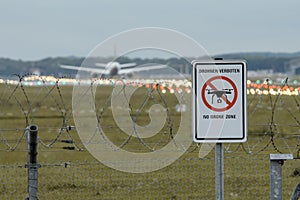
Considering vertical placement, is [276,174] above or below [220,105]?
below

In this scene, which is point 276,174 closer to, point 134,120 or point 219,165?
point 219,165

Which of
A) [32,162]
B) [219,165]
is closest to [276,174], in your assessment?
[219,165]

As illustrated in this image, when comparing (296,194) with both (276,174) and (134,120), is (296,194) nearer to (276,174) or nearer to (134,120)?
(276,174)

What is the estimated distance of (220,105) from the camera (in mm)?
8289

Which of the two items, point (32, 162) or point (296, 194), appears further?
point (32, 162)

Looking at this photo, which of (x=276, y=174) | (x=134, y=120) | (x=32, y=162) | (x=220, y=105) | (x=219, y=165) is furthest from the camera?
(x=134, y=120)

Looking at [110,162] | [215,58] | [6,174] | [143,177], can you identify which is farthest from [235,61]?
[6,174]

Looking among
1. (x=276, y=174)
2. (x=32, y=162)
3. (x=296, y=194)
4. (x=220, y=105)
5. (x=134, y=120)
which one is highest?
(x=134, y=120)

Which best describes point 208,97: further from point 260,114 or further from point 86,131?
point 260,114

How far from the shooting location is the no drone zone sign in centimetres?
827

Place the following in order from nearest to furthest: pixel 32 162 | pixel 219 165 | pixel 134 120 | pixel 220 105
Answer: pixel 220 105 < pixel 219 165 < pixel 32 162 < pixel 134 120

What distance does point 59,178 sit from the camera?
15.2 m

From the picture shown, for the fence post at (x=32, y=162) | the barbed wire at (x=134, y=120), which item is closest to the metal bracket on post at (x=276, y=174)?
the barbed wire at (x=134, y=120)

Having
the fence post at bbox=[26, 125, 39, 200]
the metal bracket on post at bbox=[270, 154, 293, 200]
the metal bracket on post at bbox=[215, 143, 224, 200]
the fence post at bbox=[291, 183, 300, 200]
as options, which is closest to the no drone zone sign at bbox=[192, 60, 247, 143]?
the metal bracket on post at bbox=[215, 143, 224, 200]
